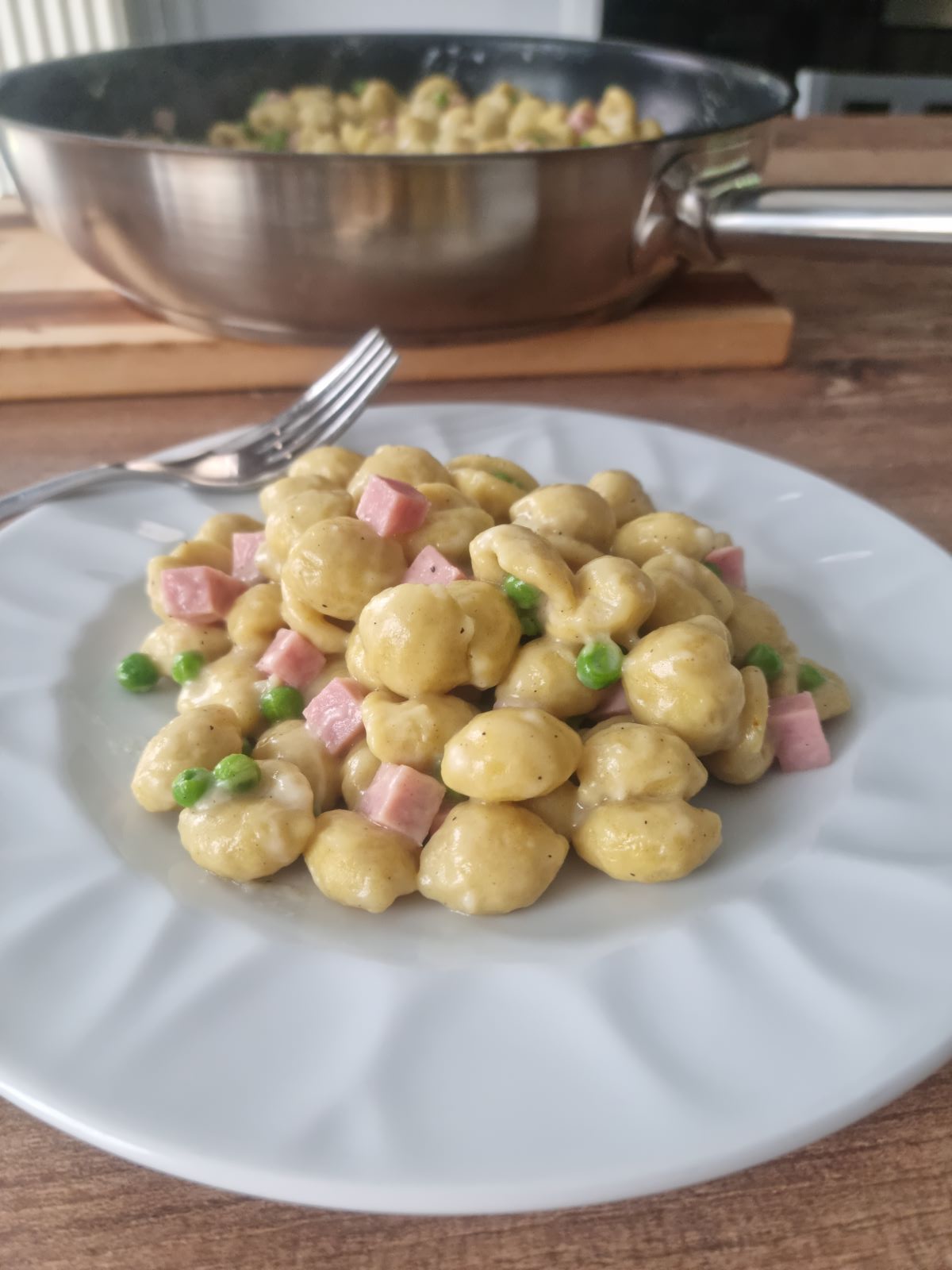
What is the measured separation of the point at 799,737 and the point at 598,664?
174mm

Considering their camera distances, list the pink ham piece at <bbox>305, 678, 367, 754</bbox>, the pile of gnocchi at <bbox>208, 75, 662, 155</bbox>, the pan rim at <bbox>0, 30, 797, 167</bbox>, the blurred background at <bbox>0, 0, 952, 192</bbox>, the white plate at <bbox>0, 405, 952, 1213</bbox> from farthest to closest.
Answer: the blurred background at <bbox>0, 0, 952, 192</bbox>, the pile of gnocchi at <bbox>208, 75, 662, 155</bbox>, the pan rim at <bbox>0, 30, 797, 167</bbox>, the pink ham piece at <bbox>305, 678, 367, 754</bbox>, the white plate at <bbox>0, 405, 952, 1213</bbox>

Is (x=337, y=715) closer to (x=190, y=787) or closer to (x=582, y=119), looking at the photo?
A: (x=190, y=787)

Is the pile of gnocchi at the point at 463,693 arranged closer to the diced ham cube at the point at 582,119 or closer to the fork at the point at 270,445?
the fork at the point at 270,445

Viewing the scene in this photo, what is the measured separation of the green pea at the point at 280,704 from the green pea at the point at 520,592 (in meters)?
0.21

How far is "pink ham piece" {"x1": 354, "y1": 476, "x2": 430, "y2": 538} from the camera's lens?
0.96 meters

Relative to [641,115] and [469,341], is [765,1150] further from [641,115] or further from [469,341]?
[641,115]

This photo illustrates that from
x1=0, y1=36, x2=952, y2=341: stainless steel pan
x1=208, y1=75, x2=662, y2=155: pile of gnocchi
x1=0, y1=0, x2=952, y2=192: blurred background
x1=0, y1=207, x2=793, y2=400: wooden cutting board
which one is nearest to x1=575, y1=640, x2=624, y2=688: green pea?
x1=0, y1=36, x2=952, y2=341: stainless steel pan

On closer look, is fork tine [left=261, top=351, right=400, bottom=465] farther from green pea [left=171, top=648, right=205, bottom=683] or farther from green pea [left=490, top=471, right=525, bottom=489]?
green pea [left=171, top=648, right=205, bottom=683]

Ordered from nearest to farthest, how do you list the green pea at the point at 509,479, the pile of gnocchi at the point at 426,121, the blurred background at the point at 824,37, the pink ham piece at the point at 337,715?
the pink ham piece at the point at 337,715, the green pea at the point at 509,479, the pile of gnocchi at the point at 426,121, the blurred background at the point at 824,37

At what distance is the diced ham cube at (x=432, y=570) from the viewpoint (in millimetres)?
938

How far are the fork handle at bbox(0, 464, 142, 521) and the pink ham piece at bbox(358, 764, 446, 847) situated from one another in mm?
572

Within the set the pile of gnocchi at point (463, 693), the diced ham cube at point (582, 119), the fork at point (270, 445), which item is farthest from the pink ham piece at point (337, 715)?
the diced ham cube at point (582, 119)

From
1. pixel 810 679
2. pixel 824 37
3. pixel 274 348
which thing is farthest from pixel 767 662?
pixel 824 37

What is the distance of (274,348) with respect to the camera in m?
1.61
